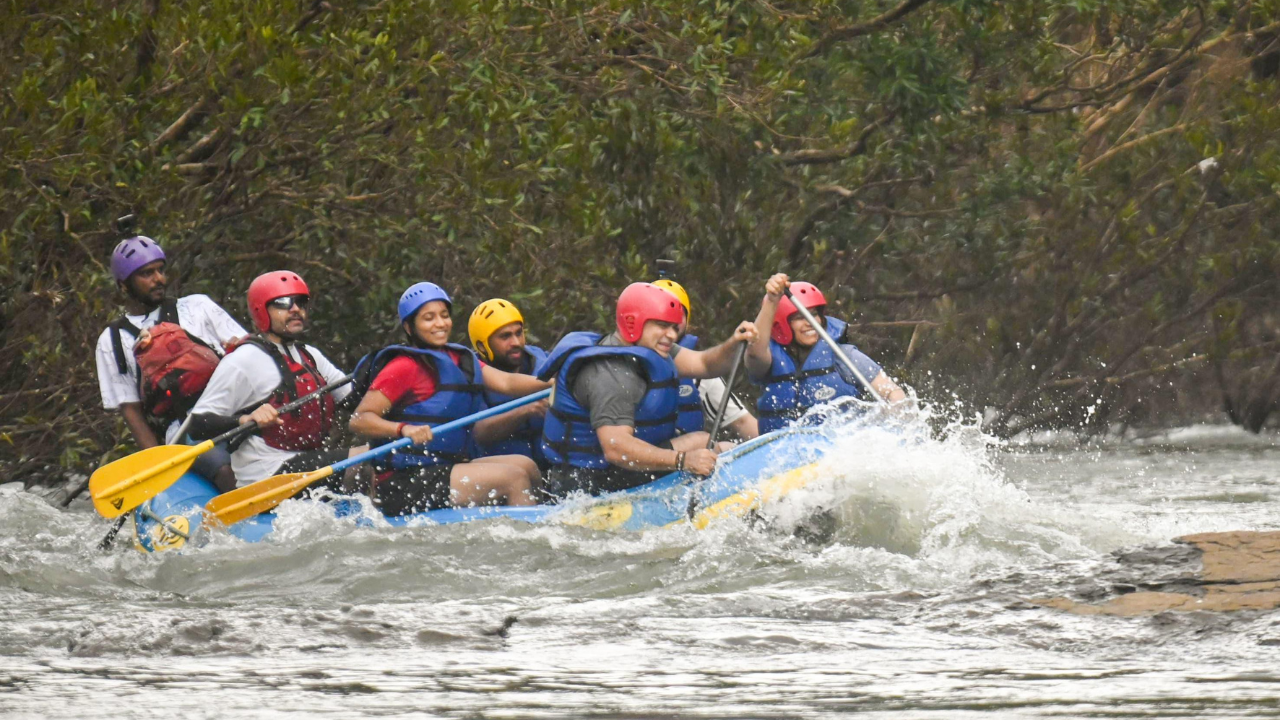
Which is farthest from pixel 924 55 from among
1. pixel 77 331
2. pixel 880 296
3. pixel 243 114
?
pixel 77 331

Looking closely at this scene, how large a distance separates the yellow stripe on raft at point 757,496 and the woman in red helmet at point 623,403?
19cm

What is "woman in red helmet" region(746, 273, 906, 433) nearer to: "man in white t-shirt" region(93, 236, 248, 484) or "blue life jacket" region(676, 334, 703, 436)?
"blue life jacket" region(676, 334, 703, 436)

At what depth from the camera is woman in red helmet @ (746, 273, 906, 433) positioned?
887cm

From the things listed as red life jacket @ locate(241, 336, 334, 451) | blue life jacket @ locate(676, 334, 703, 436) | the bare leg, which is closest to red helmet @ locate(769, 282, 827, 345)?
blue life jacket @ locate(676, 334, 703, 436)

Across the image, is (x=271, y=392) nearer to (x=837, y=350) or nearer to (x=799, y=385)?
(x=799, y=385)

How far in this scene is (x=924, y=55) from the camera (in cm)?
1390

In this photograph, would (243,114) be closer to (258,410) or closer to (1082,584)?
(258,410)

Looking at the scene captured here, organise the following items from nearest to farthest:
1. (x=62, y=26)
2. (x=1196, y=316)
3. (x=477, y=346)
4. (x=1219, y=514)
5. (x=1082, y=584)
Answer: (x=1082, y=584), (x=477, y=346), (x=62, y=26), (x=1219, y=514), (x=1196, y=316)

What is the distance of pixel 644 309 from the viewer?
794 centimetres

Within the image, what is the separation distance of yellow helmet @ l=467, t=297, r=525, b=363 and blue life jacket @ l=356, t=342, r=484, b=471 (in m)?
0.46

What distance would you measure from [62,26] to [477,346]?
309 centimetres

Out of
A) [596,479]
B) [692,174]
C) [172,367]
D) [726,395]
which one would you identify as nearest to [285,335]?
[172,367]

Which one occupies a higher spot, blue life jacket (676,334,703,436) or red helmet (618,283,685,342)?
red helmet (618,283,685,342)

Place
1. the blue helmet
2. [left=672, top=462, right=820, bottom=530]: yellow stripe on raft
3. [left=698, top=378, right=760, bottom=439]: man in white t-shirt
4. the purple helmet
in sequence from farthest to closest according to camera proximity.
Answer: [left=698, top=378, right=760, bottom=439]: man in white t-shirt
the purple helmet
the blue helmet
[left=672, top=462, right=820, bottom=530]: yellow stripe on raft
